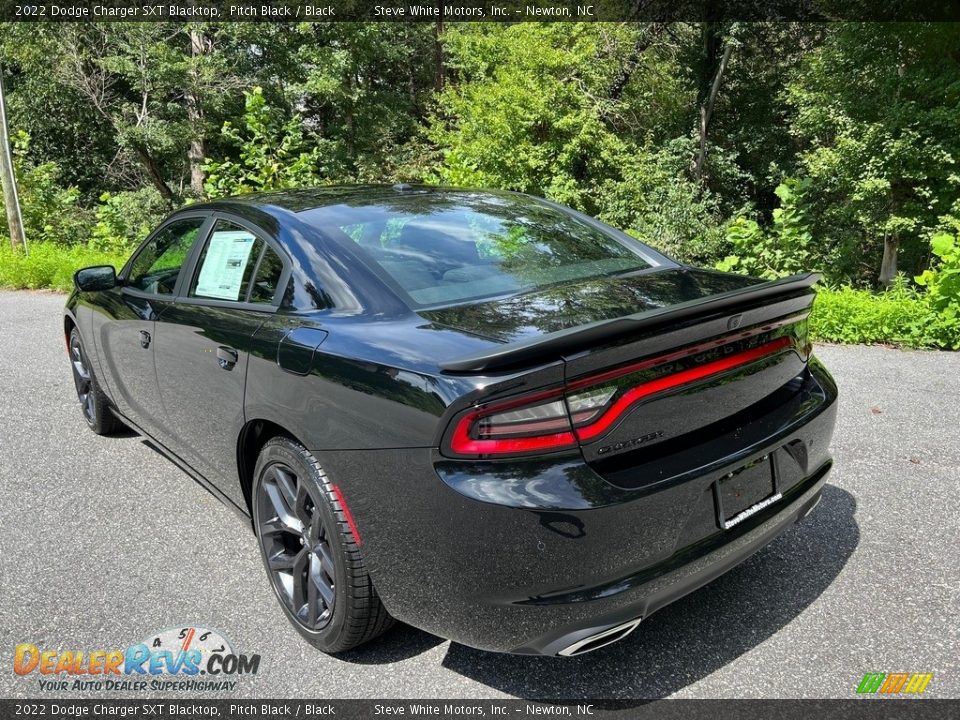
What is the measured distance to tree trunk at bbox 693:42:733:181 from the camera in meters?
24.0

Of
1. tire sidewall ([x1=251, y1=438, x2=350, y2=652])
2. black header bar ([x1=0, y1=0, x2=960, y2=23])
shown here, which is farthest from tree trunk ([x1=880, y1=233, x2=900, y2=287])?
tire sidewall ([x1=251, y1=438, x2=350, y2=652])

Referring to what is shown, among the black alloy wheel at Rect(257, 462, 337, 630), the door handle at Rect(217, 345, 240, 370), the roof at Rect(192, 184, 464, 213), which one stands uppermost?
the roof at Rect(192, 184, 464, 213)

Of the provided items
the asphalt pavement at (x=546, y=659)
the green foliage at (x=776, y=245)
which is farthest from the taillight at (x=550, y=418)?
the green foliage at (x=776, y=245)

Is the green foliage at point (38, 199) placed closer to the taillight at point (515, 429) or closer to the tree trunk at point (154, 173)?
the tree trunk at point (154, 173)

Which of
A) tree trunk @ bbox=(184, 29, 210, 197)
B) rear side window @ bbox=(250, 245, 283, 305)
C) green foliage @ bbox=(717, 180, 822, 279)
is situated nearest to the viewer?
rear side window @ bbox=(250, 245, 283, 305)

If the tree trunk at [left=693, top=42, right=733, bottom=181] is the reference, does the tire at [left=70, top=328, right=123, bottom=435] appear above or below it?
below

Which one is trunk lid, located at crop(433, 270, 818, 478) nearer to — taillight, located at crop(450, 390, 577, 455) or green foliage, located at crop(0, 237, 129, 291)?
taillight, located at crop(450, 390, 577, 455)

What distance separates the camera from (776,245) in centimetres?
930

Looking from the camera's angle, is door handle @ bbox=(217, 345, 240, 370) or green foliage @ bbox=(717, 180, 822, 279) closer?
door handle @ bbox=(217, 345, 240, 370)

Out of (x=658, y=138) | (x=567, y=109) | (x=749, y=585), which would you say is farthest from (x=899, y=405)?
(x=658, y=138)

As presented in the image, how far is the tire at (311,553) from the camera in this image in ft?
7.20

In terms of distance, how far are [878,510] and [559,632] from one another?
7.07 ft

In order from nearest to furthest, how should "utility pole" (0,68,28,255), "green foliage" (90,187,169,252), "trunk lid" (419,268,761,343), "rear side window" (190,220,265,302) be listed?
"trunk lid" (419,268,761,343) → "rear side window" (190,220,265,302) → "utility pole" (0,68,28,255) → "green foliage" (90,187,169,252)

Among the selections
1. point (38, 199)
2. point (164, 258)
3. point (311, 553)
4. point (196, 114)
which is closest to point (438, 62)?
point (196, 114)
